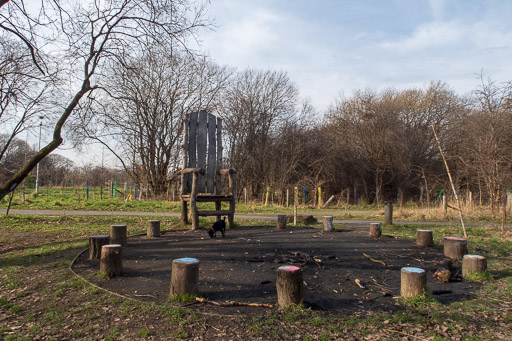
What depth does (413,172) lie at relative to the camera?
23.3 meters

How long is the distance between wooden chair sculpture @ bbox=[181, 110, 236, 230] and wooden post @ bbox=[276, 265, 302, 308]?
16.7 ft

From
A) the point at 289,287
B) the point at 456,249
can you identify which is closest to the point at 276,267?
the point at 289,287

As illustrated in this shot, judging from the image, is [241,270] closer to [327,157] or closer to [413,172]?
[327,157]

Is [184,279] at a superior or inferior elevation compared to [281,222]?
inferior

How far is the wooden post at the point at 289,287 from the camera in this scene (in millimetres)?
3883

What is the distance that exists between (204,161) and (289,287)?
6.23 m

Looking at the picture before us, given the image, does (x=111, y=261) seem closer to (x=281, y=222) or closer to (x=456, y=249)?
(x=281, y=222)

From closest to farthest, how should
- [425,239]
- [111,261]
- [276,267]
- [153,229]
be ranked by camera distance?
[111,261], [276,267], [425,239], [153,229]

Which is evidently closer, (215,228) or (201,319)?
(201,319)

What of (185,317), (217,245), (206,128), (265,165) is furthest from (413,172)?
(185,317)

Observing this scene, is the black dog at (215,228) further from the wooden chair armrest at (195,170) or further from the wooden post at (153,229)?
the wooden chair armrest at (195,170)

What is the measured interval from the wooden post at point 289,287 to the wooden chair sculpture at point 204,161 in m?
5.10

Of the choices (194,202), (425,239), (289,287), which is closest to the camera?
(289,287)

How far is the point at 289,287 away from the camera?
3.89m
